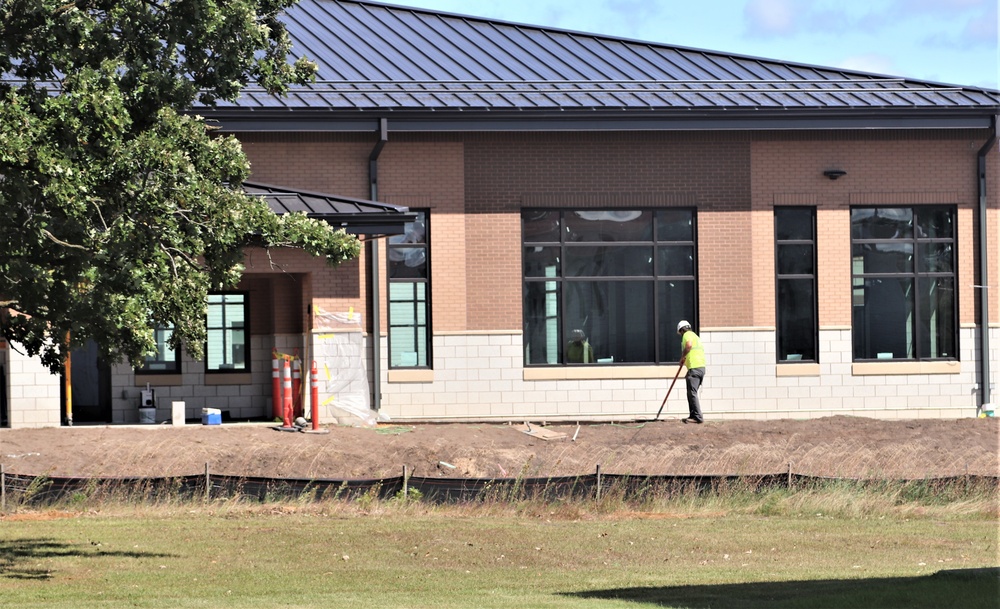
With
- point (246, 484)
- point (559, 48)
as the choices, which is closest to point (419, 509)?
point (246, 484)

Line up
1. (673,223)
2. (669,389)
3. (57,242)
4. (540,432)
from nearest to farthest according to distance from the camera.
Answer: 1. (57,242)
2. (540,432)
3. (669,389)
4. (673,223)

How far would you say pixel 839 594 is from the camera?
10.2 m

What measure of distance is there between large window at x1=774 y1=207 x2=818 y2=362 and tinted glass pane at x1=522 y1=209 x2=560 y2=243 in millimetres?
4159

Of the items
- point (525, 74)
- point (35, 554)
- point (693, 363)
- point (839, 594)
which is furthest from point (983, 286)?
point (35, 554)

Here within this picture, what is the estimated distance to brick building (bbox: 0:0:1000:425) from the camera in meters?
24.1

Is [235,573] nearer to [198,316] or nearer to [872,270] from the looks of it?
[198,316]

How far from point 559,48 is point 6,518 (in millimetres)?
17351

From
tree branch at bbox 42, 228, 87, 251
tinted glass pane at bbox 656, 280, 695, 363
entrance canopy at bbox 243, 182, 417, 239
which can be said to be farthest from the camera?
tinted glass pane at bbox 656, 280, 695, 363

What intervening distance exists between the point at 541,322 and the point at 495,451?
18.2 ft

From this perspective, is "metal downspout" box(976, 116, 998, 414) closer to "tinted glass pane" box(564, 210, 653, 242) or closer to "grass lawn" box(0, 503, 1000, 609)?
"tinted glass pane" box(564, 210, 653, 242)

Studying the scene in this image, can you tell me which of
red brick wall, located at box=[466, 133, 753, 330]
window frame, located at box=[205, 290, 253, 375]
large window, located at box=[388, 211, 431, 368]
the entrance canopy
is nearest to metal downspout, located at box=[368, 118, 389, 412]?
large window, located at box=[388, 211, 431, 368]

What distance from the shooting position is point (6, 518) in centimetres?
1470

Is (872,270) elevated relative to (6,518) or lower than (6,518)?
elevated

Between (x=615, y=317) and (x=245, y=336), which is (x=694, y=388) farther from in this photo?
(x=245, y=336)
